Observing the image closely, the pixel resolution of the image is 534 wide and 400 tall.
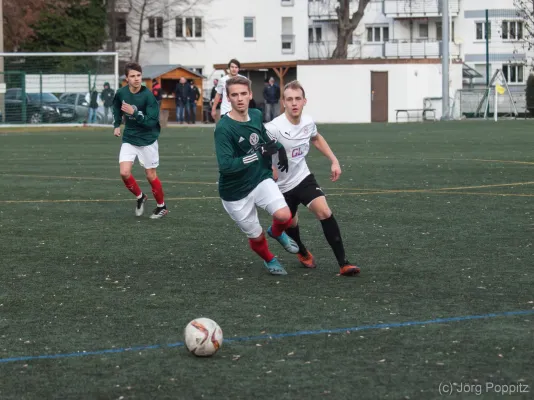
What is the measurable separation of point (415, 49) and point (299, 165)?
72.2m

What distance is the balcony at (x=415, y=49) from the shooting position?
79562mm

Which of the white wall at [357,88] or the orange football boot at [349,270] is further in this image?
the white wall at [357,88]

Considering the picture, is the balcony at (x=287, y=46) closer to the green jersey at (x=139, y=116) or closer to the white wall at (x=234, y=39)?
the white wall at (x=234, y=39)

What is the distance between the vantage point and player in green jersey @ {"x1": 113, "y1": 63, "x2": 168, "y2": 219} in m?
14.0

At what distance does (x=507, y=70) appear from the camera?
83.7m

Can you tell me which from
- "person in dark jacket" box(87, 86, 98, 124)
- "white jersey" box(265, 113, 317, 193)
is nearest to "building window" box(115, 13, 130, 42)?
"person in dark jacket" box(87, 86, 98, 124)

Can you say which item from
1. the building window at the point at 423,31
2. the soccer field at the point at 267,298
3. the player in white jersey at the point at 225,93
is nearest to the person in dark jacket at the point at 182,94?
the player in white jersey at the point at 225,93

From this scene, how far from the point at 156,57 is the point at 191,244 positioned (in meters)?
69.4

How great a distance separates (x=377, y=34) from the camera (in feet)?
282

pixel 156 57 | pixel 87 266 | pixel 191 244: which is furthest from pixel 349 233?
pixel 156 57

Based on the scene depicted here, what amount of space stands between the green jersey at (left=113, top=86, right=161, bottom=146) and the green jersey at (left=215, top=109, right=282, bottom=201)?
4852 millimetres

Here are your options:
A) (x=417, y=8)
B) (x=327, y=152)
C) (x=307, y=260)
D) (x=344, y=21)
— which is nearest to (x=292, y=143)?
(x=327, y=152)

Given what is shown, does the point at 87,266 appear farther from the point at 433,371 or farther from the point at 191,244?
the point at 433,371

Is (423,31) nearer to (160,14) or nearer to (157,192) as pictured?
(160,14)
